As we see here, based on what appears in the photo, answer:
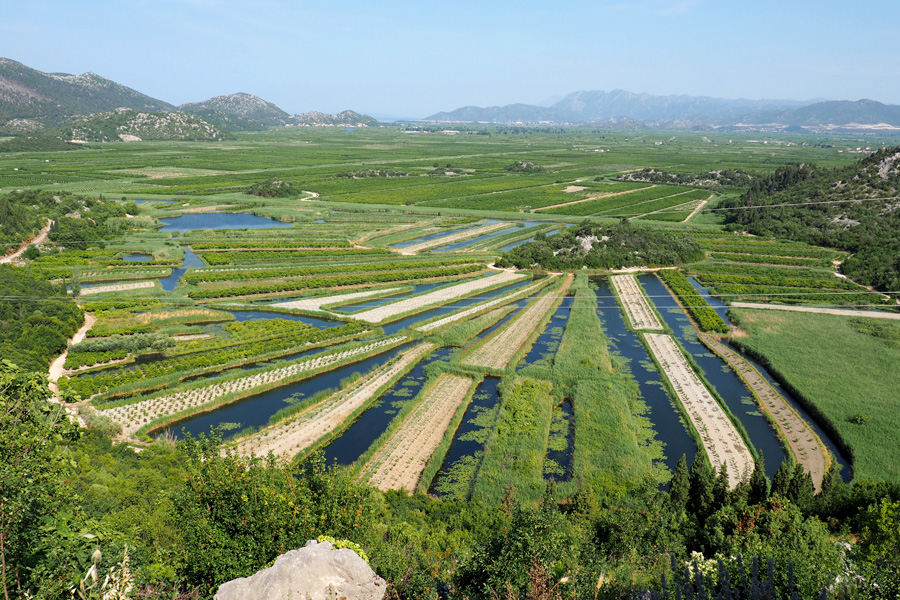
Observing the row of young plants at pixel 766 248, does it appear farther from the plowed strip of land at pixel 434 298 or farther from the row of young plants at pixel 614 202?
the plowed strip of land at pixel 434 298

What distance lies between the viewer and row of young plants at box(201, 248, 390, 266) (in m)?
47.5

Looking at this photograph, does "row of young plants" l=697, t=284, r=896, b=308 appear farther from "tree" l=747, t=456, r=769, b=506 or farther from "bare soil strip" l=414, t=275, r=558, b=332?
"tree" l=747, t=456, r=769, b=506

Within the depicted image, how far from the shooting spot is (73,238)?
175ft

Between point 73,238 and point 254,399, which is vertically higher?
point 73,238

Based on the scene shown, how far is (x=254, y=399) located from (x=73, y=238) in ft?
140

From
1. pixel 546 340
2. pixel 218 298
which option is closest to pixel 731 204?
pixel 546 340

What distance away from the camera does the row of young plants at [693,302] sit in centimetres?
3422

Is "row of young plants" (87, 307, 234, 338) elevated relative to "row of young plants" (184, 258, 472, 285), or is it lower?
lower

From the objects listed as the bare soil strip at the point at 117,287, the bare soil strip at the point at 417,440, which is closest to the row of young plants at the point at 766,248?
the bare soil strip at the point at 417,440

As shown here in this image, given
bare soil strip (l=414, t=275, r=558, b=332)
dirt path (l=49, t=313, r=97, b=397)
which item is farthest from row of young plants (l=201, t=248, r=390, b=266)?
bare soil strip (l=414, t=275, r=558, b=332)

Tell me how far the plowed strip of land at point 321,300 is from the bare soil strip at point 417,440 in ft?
45.8

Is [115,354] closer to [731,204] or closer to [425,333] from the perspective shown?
[425,333]

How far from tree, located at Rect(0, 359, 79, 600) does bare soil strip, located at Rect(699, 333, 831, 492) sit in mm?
21569

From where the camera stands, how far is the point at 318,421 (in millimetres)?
22172
